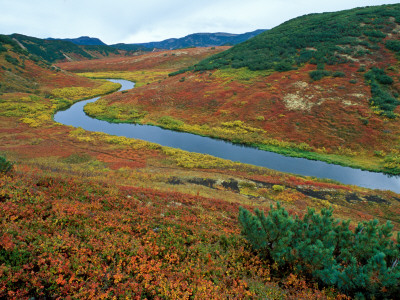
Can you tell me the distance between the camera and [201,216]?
12445 mm

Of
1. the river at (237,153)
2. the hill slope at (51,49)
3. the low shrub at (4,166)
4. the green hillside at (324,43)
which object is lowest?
the river at (237,153)

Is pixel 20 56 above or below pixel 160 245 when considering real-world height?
above

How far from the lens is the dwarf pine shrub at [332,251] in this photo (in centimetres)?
623

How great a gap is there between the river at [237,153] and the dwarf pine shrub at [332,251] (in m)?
23.9

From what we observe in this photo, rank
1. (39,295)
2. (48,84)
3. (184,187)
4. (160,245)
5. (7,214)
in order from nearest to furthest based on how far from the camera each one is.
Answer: (39,295) < (7,214) < (160,245) < (184,187) < (48,84)

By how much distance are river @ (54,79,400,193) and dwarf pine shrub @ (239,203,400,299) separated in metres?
23.9

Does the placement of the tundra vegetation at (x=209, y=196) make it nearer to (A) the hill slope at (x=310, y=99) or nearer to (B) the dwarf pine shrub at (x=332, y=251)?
(B) the dwarf pine shrub at (x=332, y=251)

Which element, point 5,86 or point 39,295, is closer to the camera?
point 39,295

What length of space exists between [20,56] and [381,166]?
114804 millimetres

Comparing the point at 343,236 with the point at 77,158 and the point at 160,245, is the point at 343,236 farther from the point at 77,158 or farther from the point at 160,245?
the point at 77,158

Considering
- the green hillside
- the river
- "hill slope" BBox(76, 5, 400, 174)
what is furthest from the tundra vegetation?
the river

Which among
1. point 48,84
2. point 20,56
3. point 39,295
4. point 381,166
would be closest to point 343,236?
point 39,295

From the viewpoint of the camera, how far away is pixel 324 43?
6850 cm

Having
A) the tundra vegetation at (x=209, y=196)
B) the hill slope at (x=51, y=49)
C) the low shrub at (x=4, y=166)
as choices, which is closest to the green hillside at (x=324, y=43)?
the tundra vegetation at (x=209, y=196)
